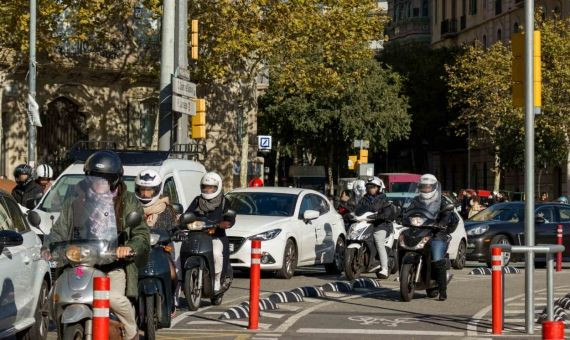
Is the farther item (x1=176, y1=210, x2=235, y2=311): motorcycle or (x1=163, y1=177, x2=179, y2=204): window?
(x1=163, y1=177, x2=179, y2=204): window

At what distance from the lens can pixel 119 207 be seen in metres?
9.88

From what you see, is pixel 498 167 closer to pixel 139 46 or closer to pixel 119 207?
pixel 139 46

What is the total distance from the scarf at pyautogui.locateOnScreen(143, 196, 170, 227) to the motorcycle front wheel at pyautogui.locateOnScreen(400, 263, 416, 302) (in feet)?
14.8

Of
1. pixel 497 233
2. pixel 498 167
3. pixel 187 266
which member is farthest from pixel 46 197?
pixel 498 167

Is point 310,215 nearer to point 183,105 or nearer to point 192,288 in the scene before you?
point 183,105

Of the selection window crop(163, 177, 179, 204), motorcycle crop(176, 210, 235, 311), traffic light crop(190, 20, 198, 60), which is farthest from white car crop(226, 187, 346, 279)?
motorcycle crop(176, 210, 235, 311)

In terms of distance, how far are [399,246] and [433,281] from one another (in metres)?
0.63

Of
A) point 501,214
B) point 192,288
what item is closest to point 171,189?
point 192,288

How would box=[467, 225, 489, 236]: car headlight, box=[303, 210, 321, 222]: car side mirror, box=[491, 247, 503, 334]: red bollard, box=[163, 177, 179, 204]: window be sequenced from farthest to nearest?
box=[467, 225, 489, 236]: car headlight → box=[303, 210, 321, 222]: car side mirror → box=[163, 177, 179, 204]: window → box=[491, 247, 503, 334]: red bollard

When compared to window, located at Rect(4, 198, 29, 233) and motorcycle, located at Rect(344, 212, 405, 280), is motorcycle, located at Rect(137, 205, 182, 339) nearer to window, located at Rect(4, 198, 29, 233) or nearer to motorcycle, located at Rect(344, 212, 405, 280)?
window, located at Rect(4, 198, 29, 233)

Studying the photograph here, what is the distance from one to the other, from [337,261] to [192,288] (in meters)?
8.97

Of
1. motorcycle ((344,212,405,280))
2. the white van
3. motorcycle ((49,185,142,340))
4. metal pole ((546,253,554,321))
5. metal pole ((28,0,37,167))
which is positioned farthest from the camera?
metal pole ((28,0,37,167))

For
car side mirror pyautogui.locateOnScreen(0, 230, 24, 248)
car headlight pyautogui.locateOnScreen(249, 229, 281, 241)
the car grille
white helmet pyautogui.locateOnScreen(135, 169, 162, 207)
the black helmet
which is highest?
the black helmet

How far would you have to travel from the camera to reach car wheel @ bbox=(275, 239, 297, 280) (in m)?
22.7
